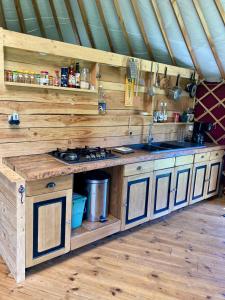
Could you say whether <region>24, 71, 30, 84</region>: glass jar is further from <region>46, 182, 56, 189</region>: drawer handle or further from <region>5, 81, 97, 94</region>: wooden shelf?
<region>46, 182, 56, 189</region>: drawer handle

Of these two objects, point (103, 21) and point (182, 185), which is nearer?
point (182, 185)

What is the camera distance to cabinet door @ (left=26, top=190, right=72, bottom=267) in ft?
6.59

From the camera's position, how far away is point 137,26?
3.45 m

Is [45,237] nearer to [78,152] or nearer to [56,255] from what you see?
[56,255]

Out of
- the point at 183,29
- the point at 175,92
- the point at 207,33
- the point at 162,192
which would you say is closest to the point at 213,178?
the point at 162,192

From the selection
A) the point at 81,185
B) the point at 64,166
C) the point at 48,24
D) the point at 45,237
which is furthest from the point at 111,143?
the point at 48,24

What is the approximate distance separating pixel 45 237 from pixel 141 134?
1892 mm

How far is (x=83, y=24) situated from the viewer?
3.73m

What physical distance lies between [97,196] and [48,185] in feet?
2.26

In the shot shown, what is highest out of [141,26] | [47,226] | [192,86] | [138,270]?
[141,26]

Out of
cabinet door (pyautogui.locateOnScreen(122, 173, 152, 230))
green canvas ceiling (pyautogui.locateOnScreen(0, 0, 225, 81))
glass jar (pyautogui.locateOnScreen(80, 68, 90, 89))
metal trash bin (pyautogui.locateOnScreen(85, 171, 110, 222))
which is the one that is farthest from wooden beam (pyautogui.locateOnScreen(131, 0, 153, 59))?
metal trash bin (pyautogui.locateOnScreen(85, 171, 110, 222))

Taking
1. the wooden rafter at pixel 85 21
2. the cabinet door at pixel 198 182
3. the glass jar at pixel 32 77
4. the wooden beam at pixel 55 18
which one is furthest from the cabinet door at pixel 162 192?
the wooden beam at pixel 55 18

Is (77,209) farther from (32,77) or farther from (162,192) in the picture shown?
(32,77)

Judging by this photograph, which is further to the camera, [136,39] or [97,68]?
[136,39]
